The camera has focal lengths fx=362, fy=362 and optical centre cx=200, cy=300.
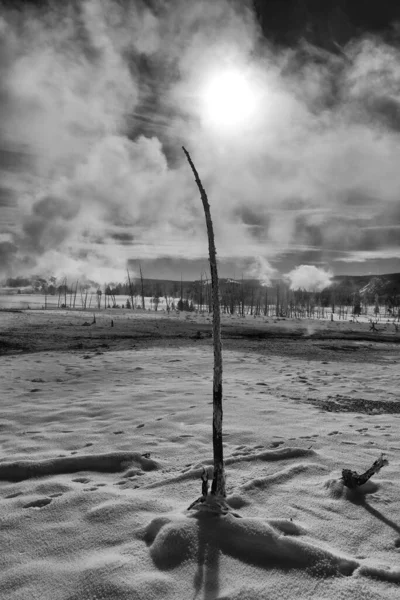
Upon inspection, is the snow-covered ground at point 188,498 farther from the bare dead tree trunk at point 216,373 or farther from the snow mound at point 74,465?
the bare dead tree trunk at point 216,373

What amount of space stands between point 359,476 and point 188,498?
71.3 inches

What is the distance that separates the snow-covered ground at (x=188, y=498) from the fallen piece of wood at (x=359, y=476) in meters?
0.12

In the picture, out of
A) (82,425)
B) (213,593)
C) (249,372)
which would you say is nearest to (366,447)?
(213,593)

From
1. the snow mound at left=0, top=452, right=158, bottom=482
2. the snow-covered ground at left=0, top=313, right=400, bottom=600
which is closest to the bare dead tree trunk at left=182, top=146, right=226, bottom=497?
the snow-covered ground at left=0, top=313, right=400, bottom=600

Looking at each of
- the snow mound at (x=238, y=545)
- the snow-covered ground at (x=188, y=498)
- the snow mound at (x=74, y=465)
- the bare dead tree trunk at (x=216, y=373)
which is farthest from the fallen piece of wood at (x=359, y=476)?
the snow mound at (x=74, y=465)

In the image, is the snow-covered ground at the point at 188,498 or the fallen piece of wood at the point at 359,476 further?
the fallen piece of wood at the point at 359,476

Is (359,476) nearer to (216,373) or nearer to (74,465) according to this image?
(216,373)

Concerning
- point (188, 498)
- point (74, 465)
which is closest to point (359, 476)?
point (188, 498)

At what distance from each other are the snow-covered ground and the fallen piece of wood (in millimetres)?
118

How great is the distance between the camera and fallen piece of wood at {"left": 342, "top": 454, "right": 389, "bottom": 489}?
12.3ft

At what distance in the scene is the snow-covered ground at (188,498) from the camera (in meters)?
2.54

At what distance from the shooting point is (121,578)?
254 cm

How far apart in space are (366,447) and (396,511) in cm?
181

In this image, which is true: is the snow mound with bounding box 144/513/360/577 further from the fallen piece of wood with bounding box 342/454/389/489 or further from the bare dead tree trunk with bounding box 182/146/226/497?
the fallen piece of wood with bounding box 342/454/389/489
